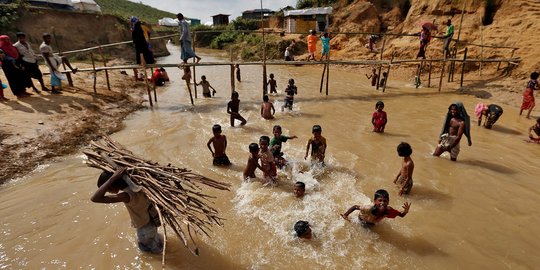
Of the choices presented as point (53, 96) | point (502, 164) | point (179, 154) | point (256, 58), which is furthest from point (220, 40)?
point (502, 164)

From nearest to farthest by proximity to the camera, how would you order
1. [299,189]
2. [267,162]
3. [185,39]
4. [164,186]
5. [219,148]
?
[164,186], [299,189], [267,162], [219,148], [185,39]


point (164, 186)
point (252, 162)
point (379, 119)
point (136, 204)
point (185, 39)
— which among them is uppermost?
A: point (185, 39)

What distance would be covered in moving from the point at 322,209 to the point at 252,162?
59.1 inches

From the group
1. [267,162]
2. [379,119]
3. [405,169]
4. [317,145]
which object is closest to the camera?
[405,169]

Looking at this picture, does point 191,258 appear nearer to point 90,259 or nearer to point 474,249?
point 90,259

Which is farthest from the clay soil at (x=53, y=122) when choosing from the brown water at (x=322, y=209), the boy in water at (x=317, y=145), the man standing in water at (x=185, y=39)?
the boy in water at (x=317, y=145)

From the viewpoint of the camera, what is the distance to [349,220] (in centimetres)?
467

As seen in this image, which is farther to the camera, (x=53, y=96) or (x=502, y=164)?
(x=53, y=96)

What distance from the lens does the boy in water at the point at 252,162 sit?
5.48m

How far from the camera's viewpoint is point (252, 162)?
568 centimetres

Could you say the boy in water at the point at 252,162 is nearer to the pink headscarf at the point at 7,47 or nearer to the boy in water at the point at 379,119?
the boy in water at the point at 379,119

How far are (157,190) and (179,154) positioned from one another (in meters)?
4.28

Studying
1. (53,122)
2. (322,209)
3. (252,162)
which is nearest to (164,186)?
(252,162)

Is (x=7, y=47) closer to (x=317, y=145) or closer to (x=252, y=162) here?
(x=252, y=162)
